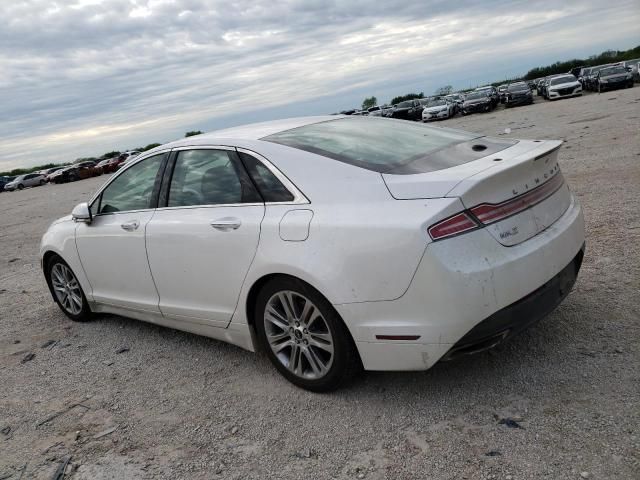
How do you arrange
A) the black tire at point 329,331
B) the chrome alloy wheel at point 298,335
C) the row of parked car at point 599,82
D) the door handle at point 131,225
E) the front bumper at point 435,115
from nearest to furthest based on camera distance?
1. the black tire at point 329,331
2. the chrome alloy wheel at point 298,335
3. the door handle at point 131,225
4. the row of parked car at point 599,82
5. the front bumper at point 435,115

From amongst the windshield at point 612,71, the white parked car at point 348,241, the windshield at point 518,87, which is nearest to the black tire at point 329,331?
the white parked car at point 348,241

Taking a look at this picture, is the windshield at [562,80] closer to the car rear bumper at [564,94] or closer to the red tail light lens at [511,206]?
the car rear bumper at [564,94]

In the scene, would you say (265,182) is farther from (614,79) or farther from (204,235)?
(614,79)

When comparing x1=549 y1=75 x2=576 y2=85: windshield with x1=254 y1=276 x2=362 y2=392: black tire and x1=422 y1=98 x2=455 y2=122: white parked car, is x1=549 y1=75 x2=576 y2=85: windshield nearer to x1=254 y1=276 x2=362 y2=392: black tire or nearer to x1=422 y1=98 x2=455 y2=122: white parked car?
x1=422 y1=98 x2=455 y2=122: white parked car

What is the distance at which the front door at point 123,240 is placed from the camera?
4.23 metres

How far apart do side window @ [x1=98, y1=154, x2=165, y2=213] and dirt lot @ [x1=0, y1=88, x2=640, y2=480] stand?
1118 mm

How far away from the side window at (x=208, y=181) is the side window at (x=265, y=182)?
0.16ft

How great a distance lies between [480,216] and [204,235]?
1.75 meters

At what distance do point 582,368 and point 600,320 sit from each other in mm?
668

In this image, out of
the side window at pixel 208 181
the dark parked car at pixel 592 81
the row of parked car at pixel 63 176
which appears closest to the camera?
the side window at pixel 208 181

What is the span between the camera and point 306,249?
10.0ft

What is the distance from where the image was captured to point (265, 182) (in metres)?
3.44

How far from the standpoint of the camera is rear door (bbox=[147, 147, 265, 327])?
11.4 feet

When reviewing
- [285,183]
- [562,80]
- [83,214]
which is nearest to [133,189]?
[83,214]
